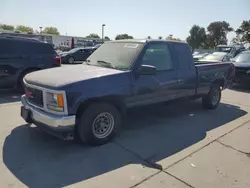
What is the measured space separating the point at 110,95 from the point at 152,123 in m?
1.76

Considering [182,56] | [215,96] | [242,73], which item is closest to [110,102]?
[182,56]

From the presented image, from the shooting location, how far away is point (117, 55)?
15.8 ft

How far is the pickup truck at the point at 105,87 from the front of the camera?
3707 millimetres

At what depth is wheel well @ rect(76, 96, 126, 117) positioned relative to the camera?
154 inches

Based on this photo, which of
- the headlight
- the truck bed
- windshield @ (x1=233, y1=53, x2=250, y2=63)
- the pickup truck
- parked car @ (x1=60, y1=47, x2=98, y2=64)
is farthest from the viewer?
parked car @ (x1=60, y1=47, x2=98, y2=64)

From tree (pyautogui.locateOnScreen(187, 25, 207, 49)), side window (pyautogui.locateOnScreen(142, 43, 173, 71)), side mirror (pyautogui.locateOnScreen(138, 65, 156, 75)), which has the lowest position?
side mirror (pyautogui.locateOnScreen(138, 65, 156, 75))

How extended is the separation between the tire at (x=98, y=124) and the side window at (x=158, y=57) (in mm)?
1200

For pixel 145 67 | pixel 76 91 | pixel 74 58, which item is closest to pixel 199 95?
pixel 145 67

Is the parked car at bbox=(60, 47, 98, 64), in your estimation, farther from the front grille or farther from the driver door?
the front grille

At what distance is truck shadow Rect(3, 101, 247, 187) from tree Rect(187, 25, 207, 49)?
5780 centimetres

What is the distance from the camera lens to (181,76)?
17.8ft

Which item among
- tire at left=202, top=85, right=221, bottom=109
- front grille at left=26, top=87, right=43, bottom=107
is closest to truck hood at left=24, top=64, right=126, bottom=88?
front grille at left=26, top=87, right=43, bottom=107

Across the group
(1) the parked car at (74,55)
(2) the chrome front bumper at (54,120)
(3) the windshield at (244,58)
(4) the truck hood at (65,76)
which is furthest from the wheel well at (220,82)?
(1) the parked car at (74,55)

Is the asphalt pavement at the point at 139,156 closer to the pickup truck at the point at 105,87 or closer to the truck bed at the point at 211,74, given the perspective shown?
the pickup truck at the point at 105,87
